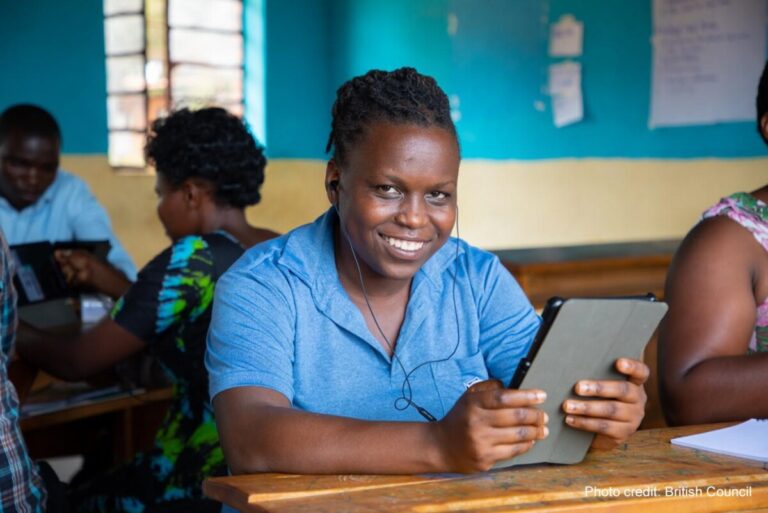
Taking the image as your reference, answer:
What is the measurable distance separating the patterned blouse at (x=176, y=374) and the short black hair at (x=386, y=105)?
0.77 meters

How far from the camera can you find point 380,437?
4.72 ft

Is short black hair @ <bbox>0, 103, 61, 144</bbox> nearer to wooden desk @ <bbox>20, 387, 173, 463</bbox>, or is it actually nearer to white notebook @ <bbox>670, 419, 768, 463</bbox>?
wooden desk @ <bbox>20, 387, 173, 463</bbox>

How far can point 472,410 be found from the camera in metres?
1.37

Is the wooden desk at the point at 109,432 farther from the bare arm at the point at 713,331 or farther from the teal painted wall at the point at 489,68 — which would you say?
the teal painted wall at the point at 489,68

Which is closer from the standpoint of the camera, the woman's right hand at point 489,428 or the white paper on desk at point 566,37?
the woman's right hand at point 489,428

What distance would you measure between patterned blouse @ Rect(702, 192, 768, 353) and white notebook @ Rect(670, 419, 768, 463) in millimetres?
315

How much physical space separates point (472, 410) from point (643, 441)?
46 centimetres

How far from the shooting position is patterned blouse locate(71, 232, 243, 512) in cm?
232

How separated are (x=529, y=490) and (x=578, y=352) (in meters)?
0.20

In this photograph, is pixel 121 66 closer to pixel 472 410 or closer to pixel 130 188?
pixel 130 188

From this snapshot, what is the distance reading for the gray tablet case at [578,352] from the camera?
138 centimetres

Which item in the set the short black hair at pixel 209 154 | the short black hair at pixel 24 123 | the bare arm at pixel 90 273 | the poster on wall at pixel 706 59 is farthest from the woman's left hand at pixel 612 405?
the poster on wall at pixel 706 59

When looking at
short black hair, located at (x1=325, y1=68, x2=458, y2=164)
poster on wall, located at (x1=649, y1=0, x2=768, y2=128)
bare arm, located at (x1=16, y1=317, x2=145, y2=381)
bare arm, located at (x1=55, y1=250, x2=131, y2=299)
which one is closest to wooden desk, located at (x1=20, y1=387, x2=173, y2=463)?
bare arm, located at (x1=55, y1=250, x2=131, y2=299)

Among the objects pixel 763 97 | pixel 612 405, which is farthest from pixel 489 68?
pixel 612 405
